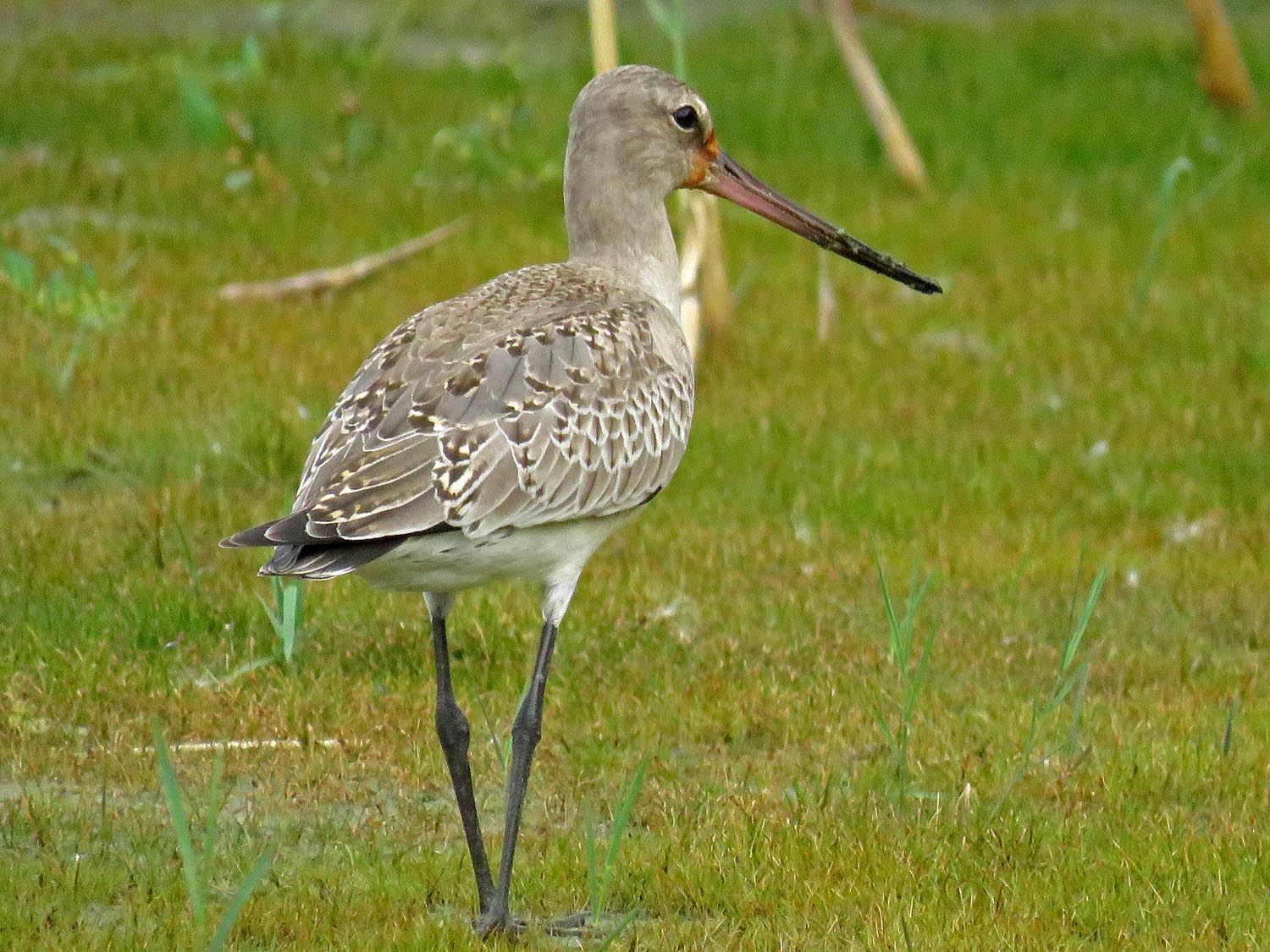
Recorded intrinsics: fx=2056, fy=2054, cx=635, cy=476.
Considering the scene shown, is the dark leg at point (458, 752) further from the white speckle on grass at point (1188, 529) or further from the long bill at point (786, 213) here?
the white speckle on grass at point (1188, 529)

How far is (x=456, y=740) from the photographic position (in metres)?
5.12

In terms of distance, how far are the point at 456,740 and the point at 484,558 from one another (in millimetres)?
499

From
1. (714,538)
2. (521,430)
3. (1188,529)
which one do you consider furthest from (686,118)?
(1188,529)

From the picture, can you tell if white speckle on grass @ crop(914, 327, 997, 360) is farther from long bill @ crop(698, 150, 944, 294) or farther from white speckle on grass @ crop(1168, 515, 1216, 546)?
long bill @ crop(698, 150, 944, 294)

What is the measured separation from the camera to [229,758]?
231 inches

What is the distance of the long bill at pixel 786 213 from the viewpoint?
6.11 m

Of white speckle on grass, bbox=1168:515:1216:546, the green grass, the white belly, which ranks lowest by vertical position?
white speckle on grass, bbox=1168:515:1216:546

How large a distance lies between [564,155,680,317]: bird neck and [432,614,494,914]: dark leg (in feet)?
4.16

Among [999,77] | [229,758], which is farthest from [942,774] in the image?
[999,77]

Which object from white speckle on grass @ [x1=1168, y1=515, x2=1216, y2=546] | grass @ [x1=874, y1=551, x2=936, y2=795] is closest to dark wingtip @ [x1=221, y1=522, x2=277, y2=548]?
grass @ [x1=874, y1=551, x2=936, y2=795]

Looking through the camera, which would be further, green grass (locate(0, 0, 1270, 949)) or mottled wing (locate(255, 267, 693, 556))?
green grass (locate(0, 0, 1270, 949))

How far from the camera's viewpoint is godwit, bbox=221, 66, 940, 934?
4781mm

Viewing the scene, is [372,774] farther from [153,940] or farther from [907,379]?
[907,379]

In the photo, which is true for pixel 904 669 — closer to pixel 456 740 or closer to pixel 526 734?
pixel 526 734
